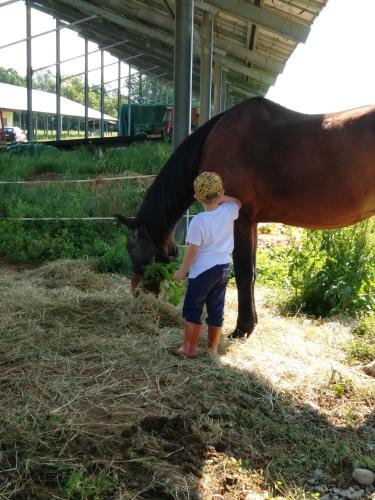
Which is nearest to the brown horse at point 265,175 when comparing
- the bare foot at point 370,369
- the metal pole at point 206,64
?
the bare foot at point 370,369

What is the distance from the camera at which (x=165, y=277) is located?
4398 millimetres

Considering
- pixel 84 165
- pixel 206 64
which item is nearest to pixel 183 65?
pixel 206 64

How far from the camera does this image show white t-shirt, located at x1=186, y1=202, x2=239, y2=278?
3.44m

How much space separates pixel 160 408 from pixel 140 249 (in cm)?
178

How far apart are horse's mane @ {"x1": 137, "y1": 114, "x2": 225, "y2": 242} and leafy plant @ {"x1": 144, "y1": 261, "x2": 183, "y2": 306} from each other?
0.80 ft

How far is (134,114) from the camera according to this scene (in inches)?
1340

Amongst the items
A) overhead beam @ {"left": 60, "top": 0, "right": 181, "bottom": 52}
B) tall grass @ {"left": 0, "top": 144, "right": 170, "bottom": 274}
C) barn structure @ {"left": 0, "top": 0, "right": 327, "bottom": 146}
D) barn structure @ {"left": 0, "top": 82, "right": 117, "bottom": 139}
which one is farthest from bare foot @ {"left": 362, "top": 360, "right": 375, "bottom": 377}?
barn structure @ {"left": 0, "top": 82, "right": 117, "bottom": 139}

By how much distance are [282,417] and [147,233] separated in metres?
1.94

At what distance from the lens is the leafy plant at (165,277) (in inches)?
172

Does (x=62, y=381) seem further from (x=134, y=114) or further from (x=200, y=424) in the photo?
Answer: (x=134, y=114)

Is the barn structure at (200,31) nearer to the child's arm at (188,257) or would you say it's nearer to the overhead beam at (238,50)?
the overhead beam at (238,50)

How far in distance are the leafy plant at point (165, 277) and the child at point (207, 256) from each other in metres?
0.72

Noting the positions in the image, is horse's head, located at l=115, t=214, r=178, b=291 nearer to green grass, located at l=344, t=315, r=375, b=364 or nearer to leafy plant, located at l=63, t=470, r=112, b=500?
green grass, located at l=344, t=315, r=375, b=364

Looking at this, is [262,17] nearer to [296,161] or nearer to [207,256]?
[296,161]
